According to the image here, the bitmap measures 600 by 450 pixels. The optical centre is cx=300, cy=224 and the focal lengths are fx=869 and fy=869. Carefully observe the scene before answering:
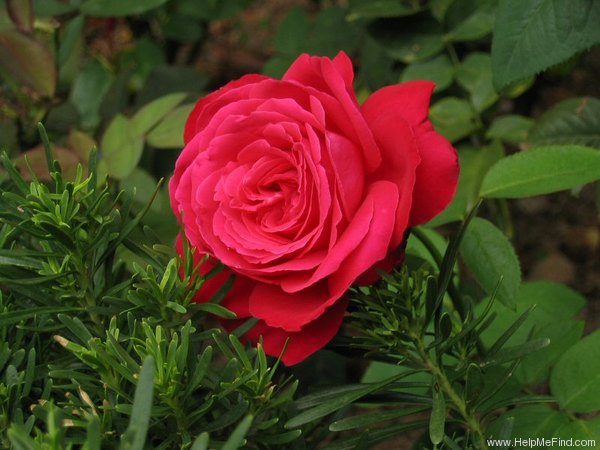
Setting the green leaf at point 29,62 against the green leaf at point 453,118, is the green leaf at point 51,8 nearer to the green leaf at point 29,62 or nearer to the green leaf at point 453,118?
the green leaf at point 29,62

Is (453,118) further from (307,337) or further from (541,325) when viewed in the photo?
(307,337)

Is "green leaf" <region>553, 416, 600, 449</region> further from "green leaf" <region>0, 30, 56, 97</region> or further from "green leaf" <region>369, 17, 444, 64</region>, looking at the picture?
"green leaf" <region>0, 30, 56, 97</region>

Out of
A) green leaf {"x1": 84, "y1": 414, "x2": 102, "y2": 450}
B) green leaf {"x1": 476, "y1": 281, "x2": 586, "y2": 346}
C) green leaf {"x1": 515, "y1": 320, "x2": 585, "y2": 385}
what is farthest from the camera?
green leaf {"x1": 476, "y1": 281, "x2": 586, "y2": 346}

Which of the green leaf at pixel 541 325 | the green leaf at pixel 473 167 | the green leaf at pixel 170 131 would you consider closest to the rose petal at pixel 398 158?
the green leaf at pixel 541 325

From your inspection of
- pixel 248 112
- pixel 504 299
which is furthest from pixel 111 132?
pixel 504 299

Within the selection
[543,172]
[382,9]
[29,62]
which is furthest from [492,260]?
[29,62]

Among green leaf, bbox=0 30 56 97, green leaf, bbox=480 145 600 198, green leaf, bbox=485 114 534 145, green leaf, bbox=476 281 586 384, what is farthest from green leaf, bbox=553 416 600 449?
green leaf, bbox=0 30 56 97

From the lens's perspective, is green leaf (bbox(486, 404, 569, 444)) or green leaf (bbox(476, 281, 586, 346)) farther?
green leaf (bbox(476, 281, 586, 346))
